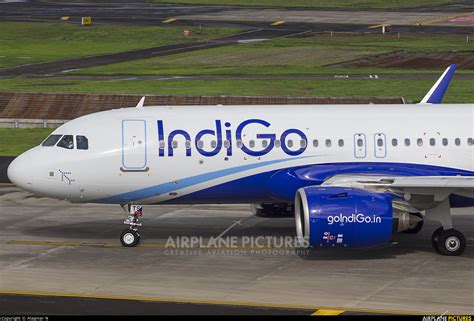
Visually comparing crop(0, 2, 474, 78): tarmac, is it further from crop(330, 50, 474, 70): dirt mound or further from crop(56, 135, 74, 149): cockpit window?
crop(56, 135, 74, 149): cockpit window

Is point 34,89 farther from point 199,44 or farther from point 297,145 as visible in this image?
point 297,145

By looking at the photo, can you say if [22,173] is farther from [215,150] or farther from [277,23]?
[277,23]

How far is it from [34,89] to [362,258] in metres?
41.1

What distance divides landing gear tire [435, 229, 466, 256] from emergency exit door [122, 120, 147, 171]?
28.6ft

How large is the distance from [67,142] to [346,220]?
8.63 m

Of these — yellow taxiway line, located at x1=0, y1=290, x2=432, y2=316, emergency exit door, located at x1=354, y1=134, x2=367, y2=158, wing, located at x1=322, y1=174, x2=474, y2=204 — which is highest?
emergency exit door, located at x1=354, y1=134, x2=367, y2=158

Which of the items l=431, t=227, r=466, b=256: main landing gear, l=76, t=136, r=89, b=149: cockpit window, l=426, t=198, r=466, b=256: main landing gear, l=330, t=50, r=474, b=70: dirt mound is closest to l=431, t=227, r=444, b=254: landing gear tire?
l=426, t=198, r=466, b=256: main landing gear

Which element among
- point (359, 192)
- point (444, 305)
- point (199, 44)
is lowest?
point (444, 305)

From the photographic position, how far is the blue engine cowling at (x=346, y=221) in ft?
95.1

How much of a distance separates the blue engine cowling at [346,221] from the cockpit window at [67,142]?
285 inches

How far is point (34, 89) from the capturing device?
6762 cm

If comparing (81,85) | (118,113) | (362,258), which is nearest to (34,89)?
(81,85)

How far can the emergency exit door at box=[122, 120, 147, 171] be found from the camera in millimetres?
31469

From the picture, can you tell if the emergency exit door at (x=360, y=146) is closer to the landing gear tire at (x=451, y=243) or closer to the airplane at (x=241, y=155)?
the airplane at (x=241, y=155)
